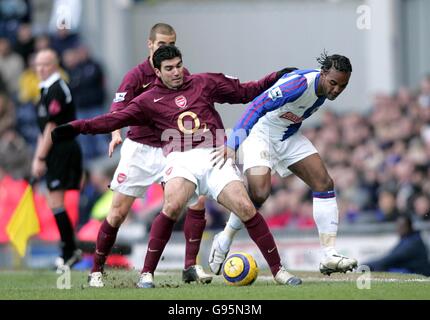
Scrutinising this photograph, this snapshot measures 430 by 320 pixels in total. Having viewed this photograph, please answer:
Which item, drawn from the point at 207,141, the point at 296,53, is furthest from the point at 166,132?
the point at 296,53

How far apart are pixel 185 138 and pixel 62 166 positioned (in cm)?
353

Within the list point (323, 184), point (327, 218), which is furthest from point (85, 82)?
point (327, 218)

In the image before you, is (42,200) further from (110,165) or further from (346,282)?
(346,282)

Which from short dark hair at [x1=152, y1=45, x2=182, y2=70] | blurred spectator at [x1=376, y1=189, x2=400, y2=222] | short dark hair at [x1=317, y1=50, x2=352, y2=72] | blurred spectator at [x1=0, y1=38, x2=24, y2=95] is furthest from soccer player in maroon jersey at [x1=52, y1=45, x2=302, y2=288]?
blurred spectator at [x1=0, y1=38, x2=24, y2=95]

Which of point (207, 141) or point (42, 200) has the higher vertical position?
point (207, 141)

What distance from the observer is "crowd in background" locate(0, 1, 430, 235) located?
17578 mm

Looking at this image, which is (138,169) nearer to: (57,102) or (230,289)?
(230,289)

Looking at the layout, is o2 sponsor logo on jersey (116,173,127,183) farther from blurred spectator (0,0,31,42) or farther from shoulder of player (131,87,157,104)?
blurred spectator (0,0,31,42)

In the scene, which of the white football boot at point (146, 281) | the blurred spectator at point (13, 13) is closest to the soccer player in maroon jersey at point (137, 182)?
the white football boot at point (146, 281)

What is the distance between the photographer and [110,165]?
21391 mm

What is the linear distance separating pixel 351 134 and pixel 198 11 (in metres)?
5.98

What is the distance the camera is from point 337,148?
19234 millimetres

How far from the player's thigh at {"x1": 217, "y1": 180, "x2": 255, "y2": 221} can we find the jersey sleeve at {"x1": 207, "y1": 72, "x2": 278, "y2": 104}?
916 millimetres
